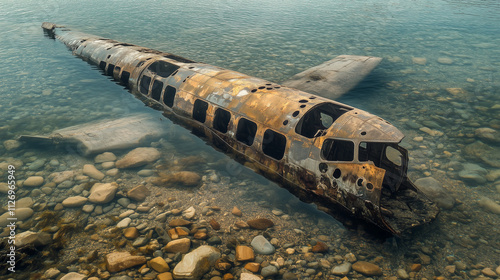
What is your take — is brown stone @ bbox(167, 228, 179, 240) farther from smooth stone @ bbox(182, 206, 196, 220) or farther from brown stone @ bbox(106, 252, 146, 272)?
brown stone @ bbox(106, 252, 146, 272)

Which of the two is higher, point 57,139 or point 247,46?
point 247,46

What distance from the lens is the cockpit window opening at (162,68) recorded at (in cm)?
1465

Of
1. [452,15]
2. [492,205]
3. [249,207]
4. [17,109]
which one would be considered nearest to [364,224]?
[249,207]

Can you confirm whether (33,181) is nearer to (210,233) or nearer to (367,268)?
(210,233)

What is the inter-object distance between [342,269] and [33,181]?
9.82 m

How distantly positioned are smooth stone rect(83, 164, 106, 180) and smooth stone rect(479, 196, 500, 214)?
11829 millimetres

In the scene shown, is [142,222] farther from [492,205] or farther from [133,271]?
[492,205]

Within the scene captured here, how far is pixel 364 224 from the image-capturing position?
7.82m

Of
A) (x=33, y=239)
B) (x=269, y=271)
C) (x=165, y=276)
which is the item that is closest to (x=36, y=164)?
(x=33, y=239)

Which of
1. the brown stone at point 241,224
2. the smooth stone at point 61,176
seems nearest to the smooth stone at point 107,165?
the smooth stone at point 61,176

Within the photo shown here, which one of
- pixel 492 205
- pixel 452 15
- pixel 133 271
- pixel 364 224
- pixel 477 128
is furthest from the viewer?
pixel 452 15

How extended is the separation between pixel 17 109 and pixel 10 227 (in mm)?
9457

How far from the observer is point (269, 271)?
6652 mm

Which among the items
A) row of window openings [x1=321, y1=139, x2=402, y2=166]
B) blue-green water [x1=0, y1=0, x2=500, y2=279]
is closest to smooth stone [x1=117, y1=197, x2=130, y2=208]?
blue-green water [x1=0, y1=0, x2=500, y2=279]
